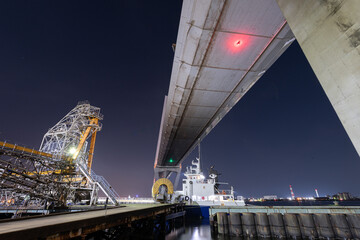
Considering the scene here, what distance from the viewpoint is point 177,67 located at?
1155 centimetres

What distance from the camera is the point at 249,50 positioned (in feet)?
33.9

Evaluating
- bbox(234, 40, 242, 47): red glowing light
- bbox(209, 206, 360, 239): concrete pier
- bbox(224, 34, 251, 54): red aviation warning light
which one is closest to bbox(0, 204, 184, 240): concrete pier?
bbox(224, 34, 251, 54): red aviation warning light

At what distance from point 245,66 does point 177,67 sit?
483 centimetres

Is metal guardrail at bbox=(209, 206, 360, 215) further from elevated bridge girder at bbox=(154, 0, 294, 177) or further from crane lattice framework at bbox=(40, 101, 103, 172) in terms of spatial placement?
crane lattice framework at bbox=(40, 101, 103, 172)

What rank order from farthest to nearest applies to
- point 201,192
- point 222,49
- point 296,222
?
point 201,192, point 296,222, point 222,49

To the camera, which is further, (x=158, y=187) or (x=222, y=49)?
(x=158, y=187)

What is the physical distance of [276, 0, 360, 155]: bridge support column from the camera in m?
3.09

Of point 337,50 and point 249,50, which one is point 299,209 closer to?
point 249,50

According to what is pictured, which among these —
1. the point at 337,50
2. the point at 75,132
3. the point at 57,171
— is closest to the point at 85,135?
the point at 75,132

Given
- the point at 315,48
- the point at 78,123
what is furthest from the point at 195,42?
the point at 78,123

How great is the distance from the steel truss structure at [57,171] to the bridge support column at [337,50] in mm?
18246

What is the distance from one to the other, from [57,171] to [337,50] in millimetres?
21653

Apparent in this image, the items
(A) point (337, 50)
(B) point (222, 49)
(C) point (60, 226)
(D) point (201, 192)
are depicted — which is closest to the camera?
(A) point (337, 50)

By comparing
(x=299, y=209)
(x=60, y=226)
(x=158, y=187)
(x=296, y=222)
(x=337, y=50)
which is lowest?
(x=296, y=222)
